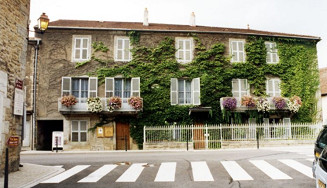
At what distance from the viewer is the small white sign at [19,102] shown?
980cm

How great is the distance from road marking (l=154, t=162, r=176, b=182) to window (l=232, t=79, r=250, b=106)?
12922mm

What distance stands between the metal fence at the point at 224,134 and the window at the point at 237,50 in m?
5.45

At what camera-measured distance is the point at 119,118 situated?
20.9m

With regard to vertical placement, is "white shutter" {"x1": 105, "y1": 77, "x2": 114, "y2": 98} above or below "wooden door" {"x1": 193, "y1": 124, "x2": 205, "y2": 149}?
above

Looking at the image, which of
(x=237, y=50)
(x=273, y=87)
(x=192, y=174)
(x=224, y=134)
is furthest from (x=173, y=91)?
(x=192, y=174)

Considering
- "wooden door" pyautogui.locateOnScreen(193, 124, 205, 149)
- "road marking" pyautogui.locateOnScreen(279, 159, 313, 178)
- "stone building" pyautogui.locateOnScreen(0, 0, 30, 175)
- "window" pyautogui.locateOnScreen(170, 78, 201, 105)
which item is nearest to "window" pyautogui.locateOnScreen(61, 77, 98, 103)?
"window" pyautogui.locateOnScreen(170, 78, 201, 105)

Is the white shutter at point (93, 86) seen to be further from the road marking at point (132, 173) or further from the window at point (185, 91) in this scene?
the road marking at point (132, 173)

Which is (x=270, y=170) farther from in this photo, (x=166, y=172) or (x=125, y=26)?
(x=125, y=26)

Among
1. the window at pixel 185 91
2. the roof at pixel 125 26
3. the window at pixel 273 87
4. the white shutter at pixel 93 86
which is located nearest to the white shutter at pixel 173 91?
the window at pixel 185 91

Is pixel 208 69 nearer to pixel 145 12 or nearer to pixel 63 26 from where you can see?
pixel 145 12

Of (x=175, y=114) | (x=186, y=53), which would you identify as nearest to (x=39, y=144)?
(x=175, y=114)

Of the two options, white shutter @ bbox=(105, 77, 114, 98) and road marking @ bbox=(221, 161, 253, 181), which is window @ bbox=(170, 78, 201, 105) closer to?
white shutter @ bbox=(105, 77, 114, 98)

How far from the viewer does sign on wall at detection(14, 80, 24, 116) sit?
9805mm

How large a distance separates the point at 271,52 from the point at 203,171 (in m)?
16.9
